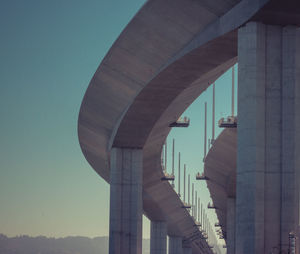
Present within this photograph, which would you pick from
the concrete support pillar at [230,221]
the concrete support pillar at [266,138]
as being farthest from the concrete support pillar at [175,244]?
the concrete support pillar at [266,138]

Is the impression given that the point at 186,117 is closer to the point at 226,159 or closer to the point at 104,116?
the point at 104,116

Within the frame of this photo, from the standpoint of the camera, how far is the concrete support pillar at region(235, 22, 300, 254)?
2381 cm

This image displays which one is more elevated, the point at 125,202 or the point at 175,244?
the point at 175,244

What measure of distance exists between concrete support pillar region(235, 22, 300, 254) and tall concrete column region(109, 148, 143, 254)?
20.4 metres

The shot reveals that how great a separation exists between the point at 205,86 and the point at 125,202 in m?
9.85

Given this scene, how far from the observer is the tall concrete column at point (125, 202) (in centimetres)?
4428

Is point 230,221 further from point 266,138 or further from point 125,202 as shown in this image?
point 266,138

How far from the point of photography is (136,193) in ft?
147

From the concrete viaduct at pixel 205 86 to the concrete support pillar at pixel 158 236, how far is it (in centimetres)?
3110

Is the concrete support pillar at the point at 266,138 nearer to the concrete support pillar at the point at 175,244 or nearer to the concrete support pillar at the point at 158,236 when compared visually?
the concrete support pillar at the point at 158,236

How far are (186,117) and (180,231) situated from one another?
44549 millimetres

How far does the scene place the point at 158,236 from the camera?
7712 cm

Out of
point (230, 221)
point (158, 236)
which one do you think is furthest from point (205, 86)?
point (158, 236)

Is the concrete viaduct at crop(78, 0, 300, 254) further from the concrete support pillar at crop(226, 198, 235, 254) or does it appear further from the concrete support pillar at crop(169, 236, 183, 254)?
the concrete support pillar at crop(169, 236, 183, 254)
